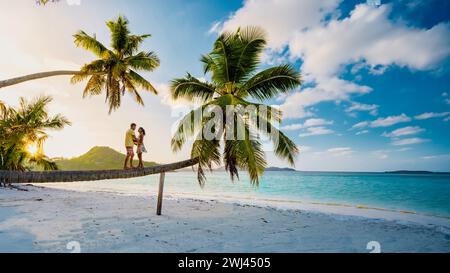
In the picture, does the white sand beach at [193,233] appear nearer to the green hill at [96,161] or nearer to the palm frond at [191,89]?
the palm frond at [191,89]

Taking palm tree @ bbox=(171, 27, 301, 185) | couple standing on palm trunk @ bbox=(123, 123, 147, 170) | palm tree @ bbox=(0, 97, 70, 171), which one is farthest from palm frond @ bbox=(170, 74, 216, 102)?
palm tree @ bbox=(0, 97, 70, 171)

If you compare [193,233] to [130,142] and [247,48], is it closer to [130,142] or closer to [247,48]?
[130,142]

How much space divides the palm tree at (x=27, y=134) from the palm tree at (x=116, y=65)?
5.23 meters

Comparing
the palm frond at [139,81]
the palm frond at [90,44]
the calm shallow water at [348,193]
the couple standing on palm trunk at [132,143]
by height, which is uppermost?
the palm frond at [90,44]

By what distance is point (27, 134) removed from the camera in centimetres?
1510

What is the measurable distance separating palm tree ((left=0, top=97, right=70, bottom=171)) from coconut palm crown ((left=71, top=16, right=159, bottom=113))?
17.3 ft

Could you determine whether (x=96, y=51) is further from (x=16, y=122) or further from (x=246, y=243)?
(x=246, y=243)

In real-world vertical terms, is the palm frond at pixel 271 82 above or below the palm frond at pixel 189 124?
above

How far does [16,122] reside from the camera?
14.1m

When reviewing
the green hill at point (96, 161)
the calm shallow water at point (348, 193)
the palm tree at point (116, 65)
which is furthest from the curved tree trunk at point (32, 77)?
the green hill at point (96, 161)

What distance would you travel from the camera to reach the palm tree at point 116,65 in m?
10.8

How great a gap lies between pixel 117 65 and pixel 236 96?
557cm

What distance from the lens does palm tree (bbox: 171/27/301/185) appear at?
26.5 ft
